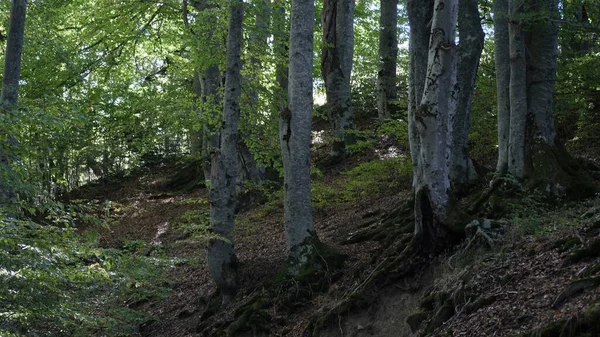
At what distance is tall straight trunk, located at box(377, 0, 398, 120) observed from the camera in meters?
18.3

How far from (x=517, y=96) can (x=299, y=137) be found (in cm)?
316

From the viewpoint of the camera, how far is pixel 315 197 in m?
12.6

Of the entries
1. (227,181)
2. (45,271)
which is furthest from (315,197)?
(45,271)

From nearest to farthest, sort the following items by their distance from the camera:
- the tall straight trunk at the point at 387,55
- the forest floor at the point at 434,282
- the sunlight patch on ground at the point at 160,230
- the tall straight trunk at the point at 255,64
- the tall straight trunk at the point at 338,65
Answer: the forest floor at the point at 434,282, the tall straight trunk at the point at 255,64, the sunlight patch on ground at the point at 160,230, the tall straight trunk at the point at 338,65, the tall straight trunk at the point at 387,55

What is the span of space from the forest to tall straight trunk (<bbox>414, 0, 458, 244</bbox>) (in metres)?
0.02

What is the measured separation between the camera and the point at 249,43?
11.7 metres

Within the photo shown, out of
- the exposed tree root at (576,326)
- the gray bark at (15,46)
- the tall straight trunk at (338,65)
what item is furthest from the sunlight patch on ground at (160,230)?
the exposed tree root at (576,326)

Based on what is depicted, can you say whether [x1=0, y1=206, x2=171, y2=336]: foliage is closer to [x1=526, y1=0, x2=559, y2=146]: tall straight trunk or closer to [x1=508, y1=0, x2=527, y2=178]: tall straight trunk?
[x1=508, y1=0, x2=527, y2=178]: tall straight trunk

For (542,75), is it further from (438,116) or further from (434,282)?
(434,282)

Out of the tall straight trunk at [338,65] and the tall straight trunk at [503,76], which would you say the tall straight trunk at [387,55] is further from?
the tall straight trunk at [503,76]

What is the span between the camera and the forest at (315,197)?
6.71 metres

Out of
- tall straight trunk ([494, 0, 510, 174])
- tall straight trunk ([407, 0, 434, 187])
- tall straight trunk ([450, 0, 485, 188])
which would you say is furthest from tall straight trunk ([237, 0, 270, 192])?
tall straight trunk ([494, 0, 510, 174])

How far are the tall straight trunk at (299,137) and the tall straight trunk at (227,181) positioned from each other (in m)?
→ 1.24

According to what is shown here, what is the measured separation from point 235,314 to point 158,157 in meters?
15.5
